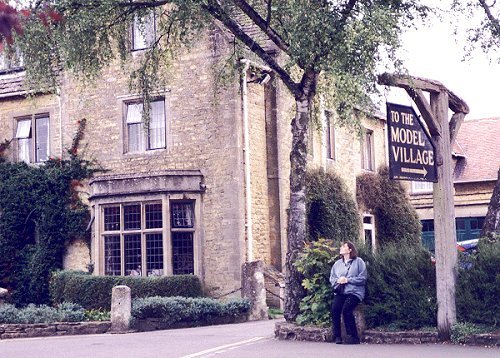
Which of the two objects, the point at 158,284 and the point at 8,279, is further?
the point at 8,279

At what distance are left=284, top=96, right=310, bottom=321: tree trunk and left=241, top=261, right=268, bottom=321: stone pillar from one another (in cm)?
491

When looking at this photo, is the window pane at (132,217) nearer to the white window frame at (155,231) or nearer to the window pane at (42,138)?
the white window frame at (155,231)

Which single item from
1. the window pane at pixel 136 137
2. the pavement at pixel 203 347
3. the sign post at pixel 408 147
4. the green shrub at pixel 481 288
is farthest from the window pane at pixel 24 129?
the green shrub at pixel 481 288

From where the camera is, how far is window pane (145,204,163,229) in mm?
22359

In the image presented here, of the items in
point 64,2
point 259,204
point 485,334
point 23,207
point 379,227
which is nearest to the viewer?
point 485,334

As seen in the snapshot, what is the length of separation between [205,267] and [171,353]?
9.79 meters

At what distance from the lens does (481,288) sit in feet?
40.7

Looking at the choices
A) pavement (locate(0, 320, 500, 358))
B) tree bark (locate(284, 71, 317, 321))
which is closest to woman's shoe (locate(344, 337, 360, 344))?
pavement (locate(0, 320, 500, 358))

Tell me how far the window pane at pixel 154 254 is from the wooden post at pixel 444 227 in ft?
35.3

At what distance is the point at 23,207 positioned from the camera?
24500 millimetres

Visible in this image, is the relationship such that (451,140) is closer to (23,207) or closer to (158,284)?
(158,284)

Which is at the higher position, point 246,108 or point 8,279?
point 246,108

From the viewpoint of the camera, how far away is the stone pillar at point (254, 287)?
64.6 ft

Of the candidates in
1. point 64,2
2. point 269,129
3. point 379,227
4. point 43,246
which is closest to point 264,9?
point 64,2
